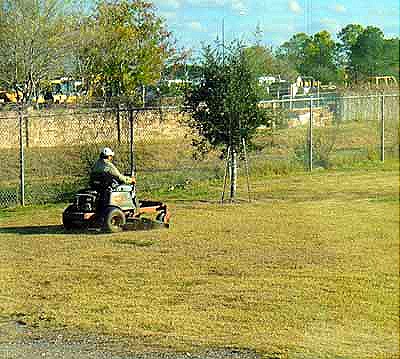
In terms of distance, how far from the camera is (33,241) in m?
11.1

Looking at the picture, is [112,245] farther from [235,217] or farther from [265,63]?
[265,63]

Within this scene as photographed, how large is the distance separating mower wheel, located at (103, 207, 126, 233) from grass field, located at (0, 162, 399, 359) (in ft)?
0.56

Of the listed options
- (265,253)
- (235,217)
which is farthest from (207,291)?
(235,217)

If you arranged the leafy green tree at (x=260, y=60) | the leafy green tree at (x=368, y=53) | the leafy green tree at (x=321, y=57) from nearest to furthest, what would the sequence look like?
the leafy green tree at (x=368, y=53)
the leafy green tree at (x=321, y=57)
the leafy green tree at (x=260, y=60)

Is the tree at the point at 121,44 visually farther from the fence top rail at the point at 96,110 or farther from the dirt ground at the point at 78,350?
the dirt ground at the point at 78,350

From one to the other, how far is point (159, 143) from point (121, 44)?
3620 millimetres

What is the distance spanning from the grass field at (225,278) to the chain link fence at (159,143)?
1264 mm

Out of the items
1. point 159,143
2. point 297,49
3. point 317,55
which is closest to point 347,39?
point 317,55

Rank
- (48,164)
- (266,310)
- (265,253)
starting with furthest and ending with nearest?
(48,164), (265,253), (266,310)

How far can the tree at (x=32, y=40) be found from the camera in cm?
1241

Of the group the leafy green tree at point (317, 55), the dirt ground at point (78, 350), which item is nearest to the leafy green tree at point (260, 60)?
the leafy green tree at point (317, 55)

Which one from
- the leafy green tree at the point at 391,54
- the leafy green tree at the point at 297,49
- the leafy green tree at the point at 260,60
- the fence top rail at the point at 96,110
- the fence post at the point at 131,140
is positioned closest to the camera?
the leafy green tree at the point at 391,54

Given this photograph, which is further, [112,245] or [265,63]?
[265,63]

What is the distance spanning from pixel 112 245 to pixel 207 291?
299cm
